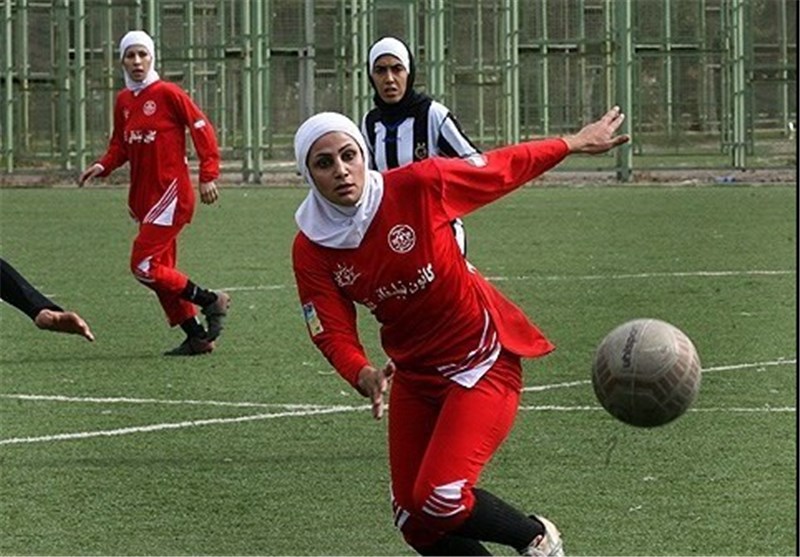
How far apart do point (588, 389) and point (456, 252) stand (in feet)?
16.8

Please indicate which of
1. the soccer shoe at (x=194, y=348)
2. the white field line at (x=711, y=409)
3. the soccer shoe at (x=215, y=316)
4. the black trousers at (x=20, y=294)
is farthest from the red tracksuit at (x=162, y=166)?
the black trousers at (x=20, y=294)

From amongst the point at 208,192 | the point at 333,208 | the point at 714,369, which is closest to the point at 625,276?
the point at 208,192

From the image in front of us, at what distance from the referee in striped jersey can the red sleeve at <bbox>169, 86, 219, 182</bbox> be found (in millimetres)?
4429

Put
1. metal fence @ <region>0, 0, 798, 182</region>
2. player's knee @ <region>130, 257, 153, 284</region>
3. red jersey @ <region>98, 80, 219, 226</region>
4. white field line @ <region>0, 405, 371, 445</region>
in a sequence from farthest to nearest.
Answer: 1. metal fence @ <region>0, 0, 798, 182</region>
2. red jersey @ <region>98, 80, 219, 226</region>
3. player's knee @ <region>130, 257, 153, 284</region>
4. white field line @ <region>0, 405, 371, 445</region>

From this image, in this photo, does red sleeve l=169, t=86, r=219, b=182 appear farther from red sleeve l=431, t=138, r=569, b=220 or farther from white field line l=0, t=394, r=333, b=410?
red sleeve l=431, t=138, r=569, b=220

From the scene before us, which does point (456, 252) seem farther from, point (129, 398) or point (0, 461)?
point (129, 398)

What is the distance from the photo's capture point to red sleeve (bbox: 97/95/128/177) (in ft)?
52.6

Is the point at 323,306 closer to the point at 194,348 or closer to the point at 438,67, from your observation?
the point at 194,348

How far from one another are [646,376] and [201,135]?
8789 millimetres

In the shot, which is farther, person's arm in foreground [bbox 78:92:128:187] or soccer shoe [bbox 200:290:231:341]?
person's arm in foreground [bbox 78:92:128:187]

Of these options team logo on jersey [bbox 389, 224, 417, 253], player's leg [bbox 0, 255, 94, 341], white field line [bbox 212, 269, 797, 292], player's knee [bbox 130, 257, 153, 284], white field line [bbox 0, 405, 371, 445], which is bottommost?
white field line [bbox 0, 405, 371, 445]

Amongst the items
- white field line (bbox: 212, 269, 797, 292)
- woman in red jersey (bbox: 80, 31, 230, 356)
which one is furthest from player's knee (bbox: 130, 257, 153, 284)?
white field line (bbox: 212, 269, 797, 292)

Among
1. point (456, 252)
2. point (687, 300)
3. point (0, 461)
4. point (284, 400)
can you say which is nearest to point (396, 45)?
point (284, 400)

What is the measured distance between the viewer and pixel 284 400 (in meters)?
12.4
